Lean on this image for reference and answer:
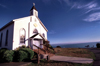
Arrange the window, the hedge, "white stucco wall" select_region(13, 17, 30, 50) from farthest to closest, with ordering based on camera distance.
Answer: the window, "white stucco wall" select_region(13, 17, 30, 50), the hedge

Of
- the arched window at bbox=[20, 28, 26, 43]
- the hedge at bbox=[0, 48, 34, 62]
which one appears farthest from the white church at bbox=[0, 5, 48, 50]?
the hedge at bbox=[0, 48, 34, 62]

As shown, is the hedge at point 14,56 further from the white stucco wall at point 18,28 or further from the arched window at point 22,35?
the arched window at point 22,35

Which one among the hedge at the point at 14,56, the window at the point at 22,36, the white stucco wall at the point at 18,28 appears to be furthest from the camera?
the window at the point at 22,36

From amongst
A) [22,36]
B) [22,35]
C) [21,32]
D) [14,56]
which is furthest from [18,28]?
[14,56]

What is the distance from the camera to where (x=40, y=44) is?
594 inches

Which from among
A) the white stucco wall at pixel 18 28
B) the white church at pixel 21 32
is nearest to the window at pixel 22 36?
the white church at pixel 21 32

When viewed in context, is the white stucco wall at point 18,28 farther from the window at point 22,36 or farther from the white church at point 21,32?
the window at point 22,36

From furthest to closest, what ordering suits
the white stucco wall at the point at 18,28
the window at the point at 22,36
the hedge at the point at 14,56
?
the window at the point at 22,36 → the white stucco wall at the point at 18,28 → the hedge at the point at 14,56

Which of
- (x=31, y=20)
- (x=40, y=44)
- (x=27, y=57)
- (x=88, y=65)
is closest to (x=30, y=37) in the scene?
(x=40, y=44)

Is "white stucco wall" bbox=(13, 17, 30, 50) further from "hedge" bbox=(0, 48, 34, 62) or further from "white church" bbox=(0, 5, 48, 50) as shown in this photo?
"hedge" bbox=(0, 48, 34, 62)

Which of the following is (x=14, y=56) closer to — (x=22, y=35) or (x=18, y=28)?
(x=22, y=35)

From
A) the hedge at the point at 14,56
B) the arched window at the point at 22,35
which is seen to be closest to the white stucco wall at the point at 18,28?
the arched window at the point at 22,35

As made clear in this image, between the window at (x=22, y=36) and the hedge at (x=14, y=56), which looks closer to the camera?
the hedge at (x=14, y=56)

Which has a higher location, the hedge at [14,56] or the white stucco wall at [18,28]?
the white stucco wall at [18,28]
